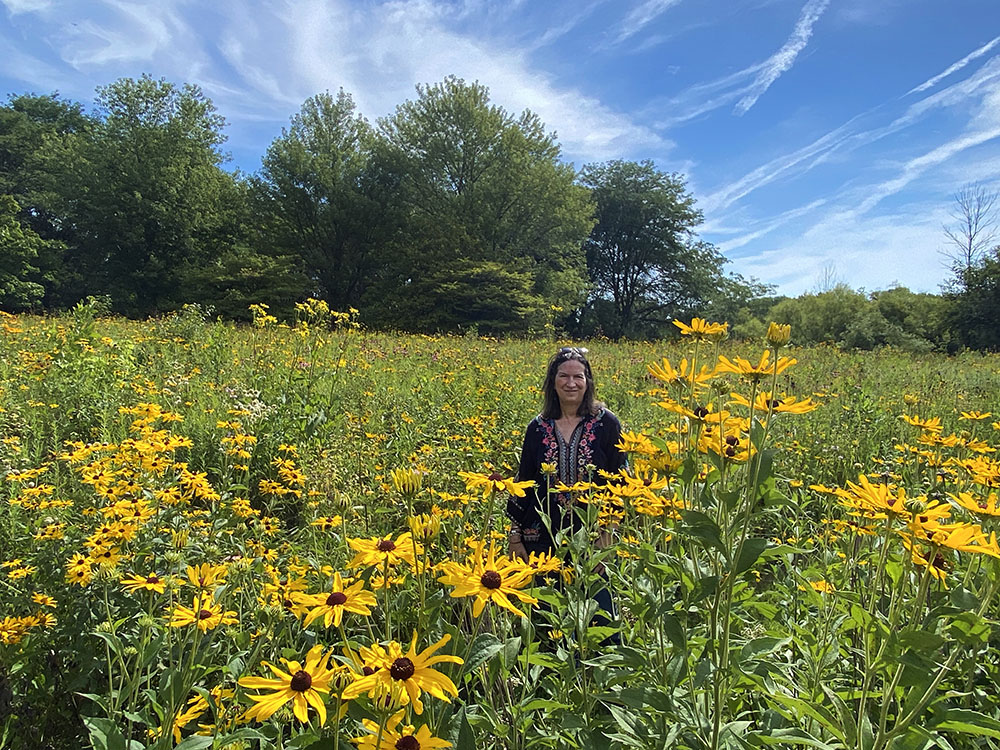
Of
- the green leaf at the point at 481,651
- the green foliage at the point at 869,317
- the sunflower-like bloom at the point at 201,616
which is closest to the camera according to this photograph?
the green leaf at the point at 481,651

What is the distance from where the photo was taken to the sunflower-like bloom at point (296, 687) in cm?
75

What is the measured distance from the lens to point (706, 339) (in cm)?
135

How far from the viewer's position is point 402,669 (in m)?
0.76

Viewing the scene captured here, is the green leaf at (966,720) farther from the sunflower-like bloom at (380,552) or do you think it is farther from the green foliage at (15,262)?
the green foliage at (15,262)

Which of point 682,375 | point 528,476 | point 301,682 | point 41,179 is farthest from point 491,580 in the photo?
point 41,179

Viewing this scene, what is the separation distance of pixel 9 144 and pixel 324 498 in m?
38.4

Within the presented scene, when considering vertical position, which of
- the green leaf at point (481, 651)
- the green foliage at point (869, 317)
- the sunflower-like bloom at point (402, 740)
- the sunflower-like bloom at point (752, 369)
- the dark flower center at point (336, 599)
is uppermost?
the green foliage at point (869, 317)

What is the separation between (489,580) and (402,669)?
0.69 ft

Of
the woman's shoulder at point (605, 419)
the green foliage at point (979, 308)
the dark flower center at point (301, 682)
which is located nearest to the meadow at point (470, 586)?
the dark flower center at point (301, 682)

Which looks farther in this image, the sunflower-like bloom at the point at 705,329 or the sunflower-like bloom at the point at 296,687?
the sunflower-like bloom at the point at 705,329

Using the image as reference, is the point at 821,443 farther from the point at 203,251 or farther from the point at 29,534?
the point at 203,251

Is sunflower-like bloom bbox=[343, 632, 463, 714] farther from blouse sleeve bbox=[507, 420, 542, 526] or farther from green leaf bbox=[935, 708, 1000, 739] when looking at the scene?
blouse sleeve bbox=[507, 420, 542, 526]

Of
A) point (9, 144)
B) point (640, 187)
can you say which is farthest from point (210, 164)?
point (640, 187)

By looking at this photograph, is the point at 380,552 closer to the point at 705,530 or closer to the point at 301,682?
the point at 301,682
